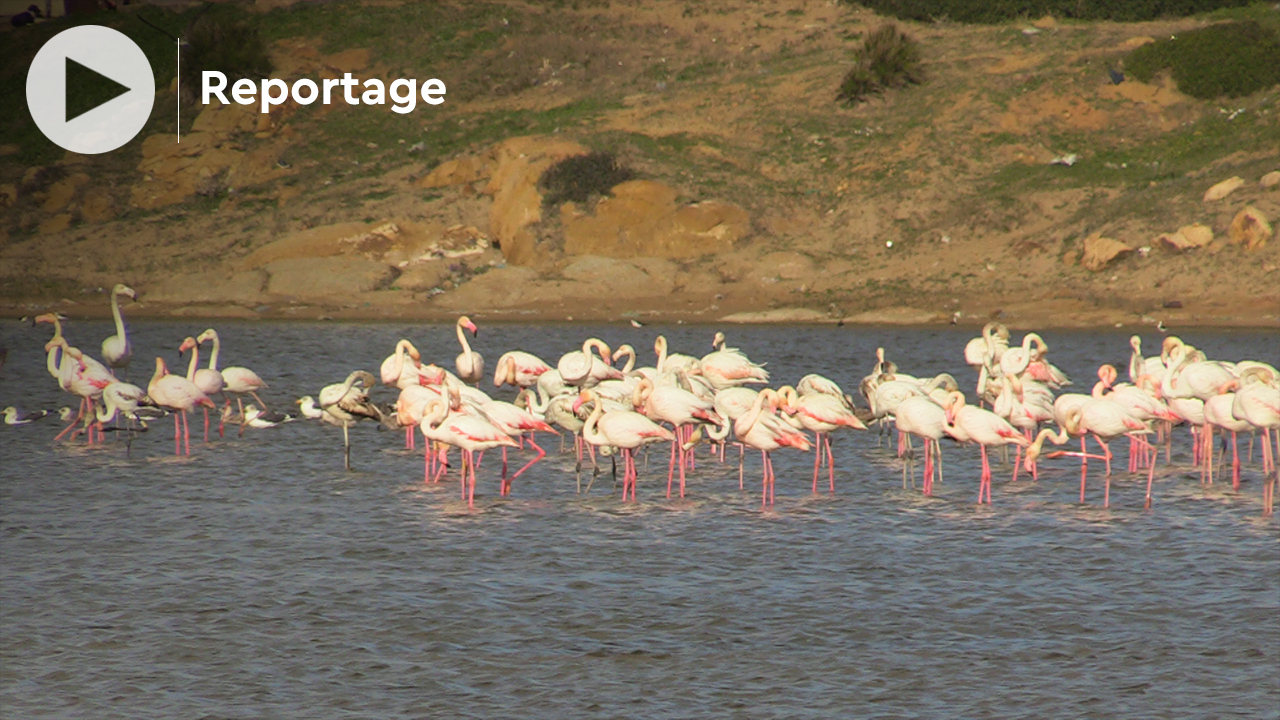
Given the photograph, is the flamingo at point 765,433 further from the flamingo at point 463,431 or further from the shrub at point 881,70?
the shrub at point 881,70

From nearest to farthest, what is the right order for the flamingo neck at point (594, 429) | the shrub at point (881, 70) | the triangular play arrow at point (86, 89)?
the flamingo neck at point (594, 429), the shrub at point (881, 70), the triangular play arrow at point (86, 89)

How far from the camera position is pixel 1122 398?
15.5 m

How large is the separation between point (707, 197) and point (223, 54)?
79.9 ft

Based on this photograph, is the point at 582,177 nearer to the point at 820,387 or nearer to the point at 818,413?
the point at 820,387

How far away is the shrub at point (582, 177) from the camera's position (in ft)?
139

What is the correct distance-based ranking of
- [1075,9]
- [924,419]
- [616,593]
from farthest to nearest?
[1075,9] → [924,419] → [616,593]

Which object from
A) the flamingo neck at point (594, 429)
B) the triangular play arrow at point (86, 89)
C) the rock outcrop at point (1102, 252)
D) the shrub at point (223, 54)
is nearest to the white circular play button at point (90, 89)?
the triangular play arrow at point (86, 89)

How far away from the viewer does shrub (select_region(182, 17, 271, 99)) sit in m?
56.9

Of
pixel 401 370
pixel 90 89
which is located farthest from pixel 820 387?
pixel 90 89

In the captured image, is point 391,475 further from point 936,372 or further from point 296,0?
point 296,0

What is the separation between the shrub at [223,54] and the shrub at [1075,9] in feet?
83.8

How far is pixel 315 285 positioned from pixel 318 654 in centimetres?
3097

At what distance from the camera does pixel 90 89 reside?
6041 centimetres

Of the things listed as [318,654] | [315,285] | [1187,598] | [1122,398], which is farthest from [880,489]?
[315,285]
